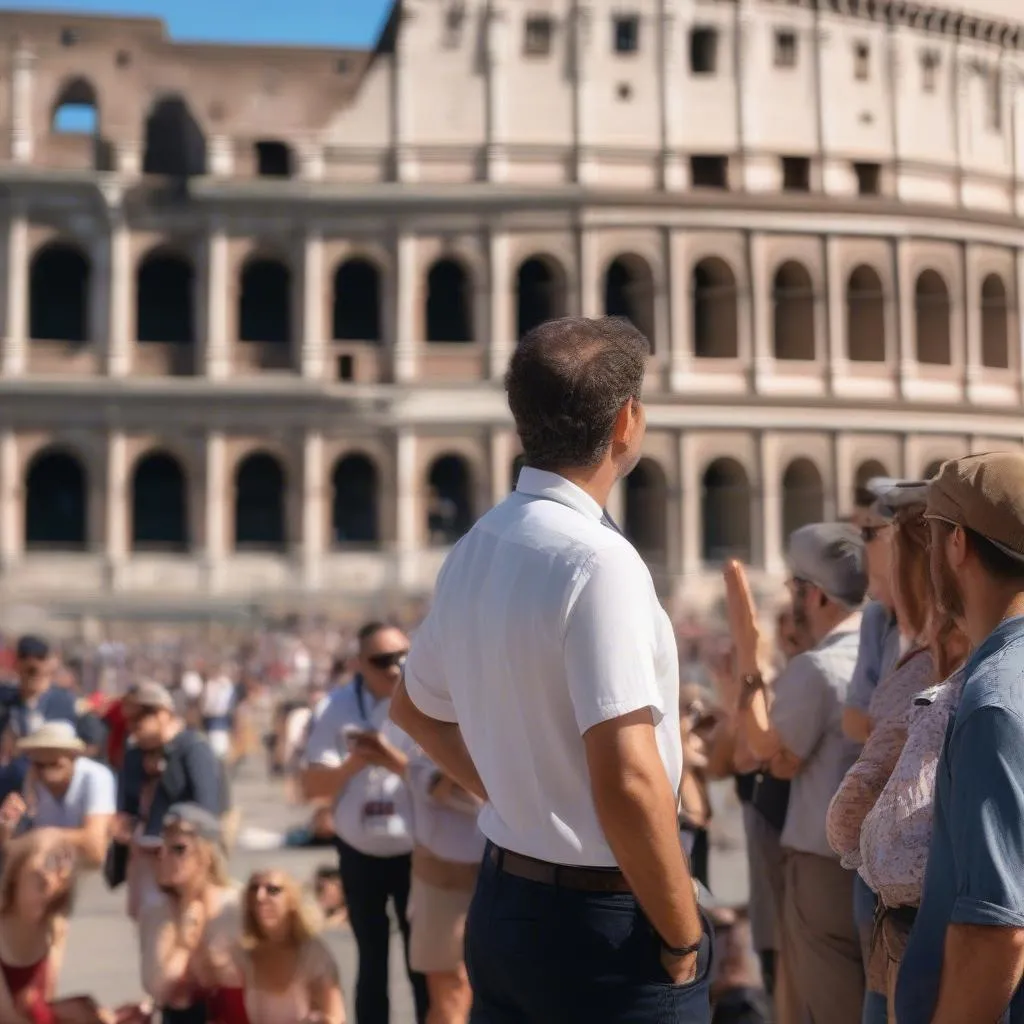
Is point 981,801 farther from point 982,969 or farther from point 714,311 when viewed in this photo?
point 714,311

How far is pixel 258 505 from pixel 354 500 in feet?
6.14

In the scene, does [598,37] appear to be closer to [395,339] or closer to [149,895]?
[395,339]

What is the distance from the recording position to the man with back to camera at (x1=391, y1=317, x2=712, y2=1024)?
2.82m

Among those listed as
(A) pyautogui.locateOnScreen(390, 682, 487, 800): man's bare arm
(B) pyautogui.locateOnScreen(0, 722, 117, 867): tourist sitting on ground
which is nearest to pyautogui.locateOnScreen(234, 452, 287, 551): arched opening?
(B) pyautogui.locateOnScreen(0, 722, 117, 867): tourist sitting on ground

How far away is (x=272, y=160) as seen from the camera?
33.0 metres

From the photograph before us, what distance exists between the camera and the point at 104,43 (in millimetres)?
32750

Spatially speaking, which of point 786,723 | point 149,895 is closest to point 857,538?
point 786,723

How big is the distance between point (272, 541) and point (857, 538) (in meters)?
27.9

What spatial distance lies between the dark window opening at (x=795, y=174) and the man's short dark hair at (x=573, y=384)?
104 feet

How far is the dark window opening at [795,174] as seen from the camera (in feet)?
111

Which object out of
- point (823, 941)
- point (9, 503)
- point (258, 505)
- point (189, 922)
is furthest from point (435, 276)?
point (823, 941)

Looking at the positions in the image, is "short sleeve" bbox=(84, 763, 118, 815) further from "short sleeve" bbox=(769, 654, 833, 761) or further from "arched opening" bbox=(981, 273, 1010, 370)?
"arched opening" bbox=(981, 273, 1010, 370)

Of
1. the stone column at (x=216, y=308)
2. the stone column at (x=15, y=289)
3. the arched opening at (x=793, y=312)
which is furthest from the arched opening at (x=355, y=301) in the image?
the arched opening at (x=793, y=312)

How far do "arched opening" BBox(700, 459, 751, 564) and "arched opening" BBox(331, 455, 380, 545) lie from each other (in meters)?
6.53
